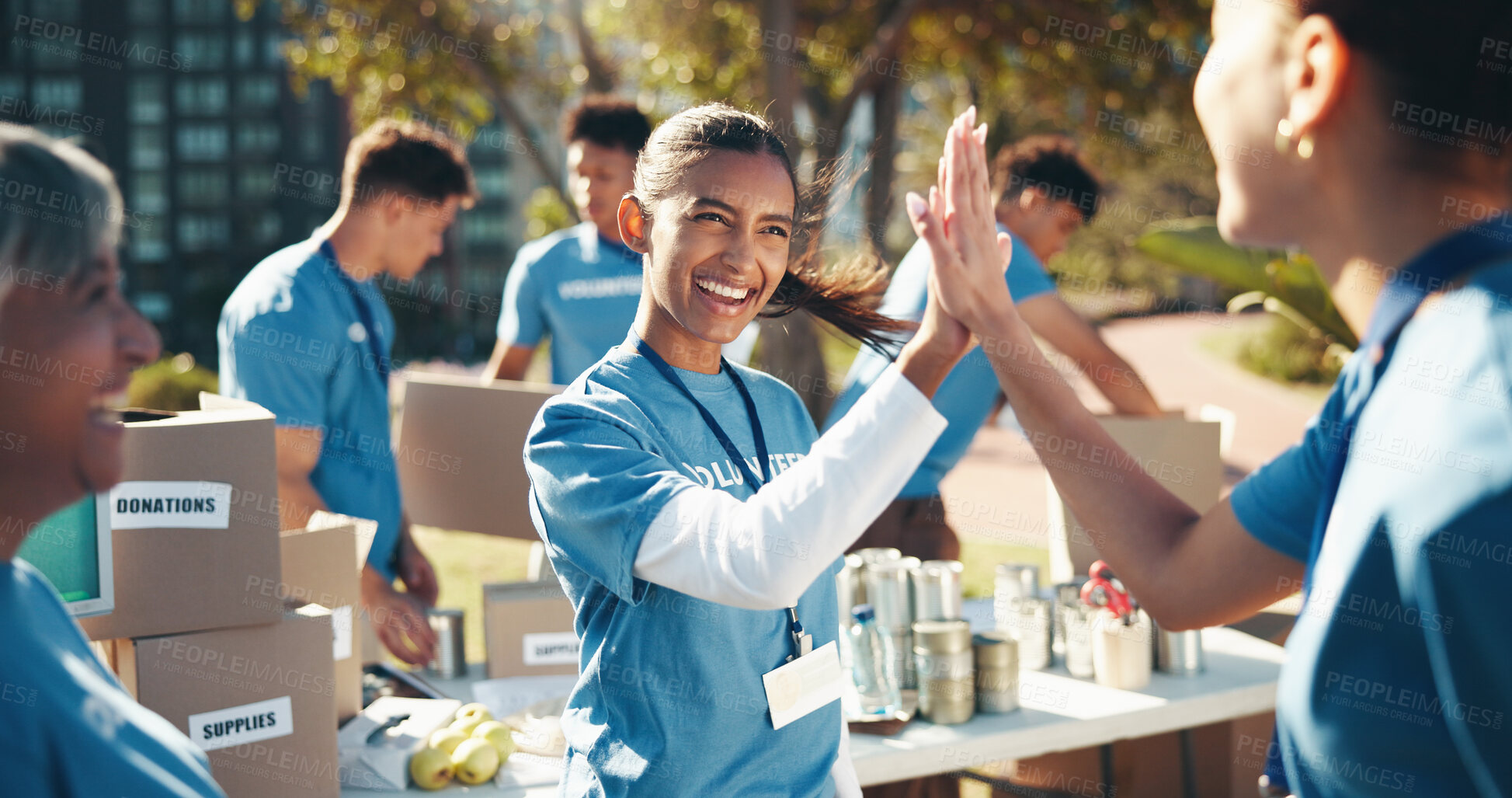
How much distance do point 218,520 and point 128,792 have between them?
1.17 m

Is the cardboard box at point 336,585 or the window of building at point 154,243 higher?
the window of building at point 154,243

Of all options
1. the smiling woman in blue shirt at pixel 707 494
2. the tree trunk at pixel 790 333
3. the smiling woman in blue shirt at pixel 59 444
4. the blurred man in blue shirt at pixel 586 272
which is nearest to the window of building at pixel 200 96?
the tree trunk at pixel 790 333

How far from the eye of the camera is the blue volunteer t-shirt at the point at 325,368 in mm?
2869

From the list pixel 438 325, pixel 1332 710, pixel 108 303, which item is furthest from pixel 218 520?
pixel 438 325

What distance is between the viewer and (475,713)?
2.32 metres

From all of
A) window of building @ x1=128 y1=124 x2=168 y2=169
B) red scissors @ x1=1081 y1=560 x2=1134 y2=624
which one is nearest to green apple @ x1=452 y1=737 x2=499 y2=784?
red scissors @ x1=1081 y1=560 x2=1134 y2=624

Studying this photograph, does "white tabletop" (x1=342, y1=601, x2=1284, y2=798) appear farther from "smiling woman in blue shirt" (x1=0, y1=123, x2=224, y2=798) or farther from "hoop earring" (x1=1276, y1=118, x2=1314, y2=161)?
"hoop earring" (x1=1276, y1=118, x2=1314, y2=161)

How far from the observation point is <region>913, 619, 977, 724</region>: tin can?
7.80ft

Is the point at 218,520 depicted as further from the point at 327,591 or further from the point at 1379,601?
the point at 1379,601

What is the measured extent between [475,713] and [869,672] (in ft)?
2.78

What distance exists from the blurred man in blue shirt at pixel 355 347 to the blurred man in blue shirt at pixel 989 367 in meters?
1.34

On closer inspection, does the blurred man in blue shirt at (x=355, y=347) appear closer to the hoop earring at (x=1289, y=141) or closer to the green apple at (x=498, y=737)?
the green apple at (x=498, y=737)

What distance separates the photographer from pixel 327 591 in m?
2.32

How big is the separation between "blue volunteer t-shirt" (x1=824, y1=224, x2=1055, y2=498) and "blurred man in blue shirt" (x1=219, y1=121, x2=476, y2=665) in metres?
1.33
